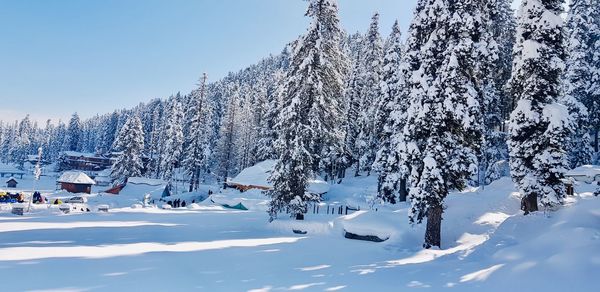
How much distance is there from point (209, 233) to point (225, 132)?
149 feet

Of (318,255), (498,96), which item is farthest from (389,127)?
(318,255)

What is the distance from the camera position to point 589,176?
32750 mm

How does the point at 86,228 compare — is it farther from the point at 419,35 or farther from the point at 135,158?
the point at 135,158

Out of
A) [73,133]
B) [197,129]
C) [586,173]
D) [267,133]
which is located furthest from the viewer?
[73,133]

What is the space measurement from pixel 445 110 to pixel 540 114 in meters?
6.13

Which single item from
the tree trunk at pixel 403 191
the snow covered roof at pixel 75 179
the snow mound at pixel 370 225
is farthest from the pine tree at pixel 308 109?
the snow covered roof at pixel 75 179

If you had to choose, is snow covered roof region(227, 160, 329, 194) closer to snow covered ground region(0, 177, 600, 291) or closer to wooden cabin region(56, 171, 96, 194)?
snow covered ground region(0, 177, 600, 291)

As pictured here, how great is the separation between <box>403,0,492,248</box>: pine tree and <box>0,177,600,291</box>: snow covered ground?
8.49 feet

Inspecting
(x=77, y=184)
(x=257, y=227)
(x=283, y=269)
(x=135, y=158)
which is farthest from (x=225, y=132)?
(x=283, y=269)

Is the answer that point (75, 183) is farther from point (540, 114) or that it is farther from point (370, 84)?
point (540, 114)

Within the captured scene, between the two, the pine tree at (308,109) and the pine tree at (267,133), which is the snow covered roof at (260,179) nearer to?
the pine tree at (267,133)

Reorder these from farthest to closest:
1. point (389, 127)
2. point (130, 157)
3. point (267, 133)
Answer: point (130, 157)
point (267, 133)
point (389, 127)

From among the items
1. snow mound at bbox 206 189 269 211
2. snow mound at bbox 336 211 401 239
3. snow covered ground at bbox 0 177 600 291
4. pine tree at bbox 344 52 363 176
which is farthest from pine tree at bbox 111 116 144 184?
snow mound at bbox 336 211 401 239

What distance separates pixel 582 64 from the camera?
1570 inches
